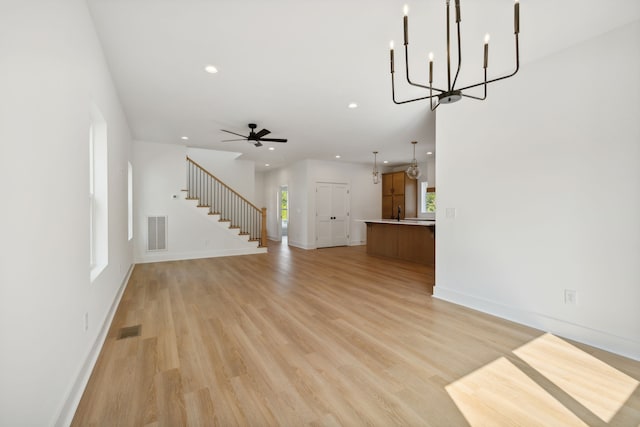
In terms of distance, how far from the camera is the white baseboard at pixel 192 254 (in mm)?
6395

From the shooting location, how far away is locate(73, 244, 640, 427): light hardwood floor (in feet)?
5.44

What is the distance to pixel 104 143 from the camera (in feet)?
9.59

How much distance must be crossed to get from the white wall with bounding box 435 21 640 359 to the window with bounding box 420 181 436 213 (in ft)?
18.0

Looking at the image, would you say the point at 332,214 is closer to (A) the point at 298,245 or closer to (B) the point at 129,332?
(A) the point at 298,245

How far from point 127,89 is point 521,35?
444 centimetres

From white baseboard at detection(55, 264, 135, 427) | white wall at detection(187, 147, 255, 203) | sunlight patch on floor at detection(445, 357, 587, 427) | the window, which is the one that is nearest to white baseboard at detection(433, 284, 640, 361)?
sunlight patch on floor at detection(445, 357, 587, 427)

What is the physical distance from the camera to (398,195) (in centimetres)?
931

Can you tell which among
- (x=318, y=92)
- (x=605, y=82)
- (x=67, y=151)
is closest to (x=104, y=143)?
(x=67, y=151)

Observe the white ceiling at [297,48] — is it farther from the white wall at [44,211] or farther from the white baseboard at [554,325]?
the white baseboard at [554,325]

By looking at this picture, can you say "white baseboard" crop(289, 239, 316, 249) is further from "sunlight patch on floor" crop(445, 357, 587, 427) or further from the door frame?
"sunlight patch on floor" crop(445, 357, 587, 427)

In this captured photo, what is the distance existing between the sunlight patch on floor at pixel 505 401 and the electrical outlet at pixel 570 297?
110 centimetres

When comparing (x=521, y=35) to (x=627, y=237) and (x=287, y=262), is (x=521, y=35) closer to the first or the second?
(x=627, y=237)

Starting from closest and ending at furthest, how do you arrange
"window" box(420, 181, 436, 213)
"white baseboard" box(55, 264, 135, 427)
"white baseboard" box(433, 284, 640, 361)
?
"white baseboard" box(55, 264, 135, 427), "white baseboard" box(433, 284, 640, 361), "window" box(420, 181, 436, 213)

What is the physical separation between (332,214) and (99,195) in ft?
21.9
